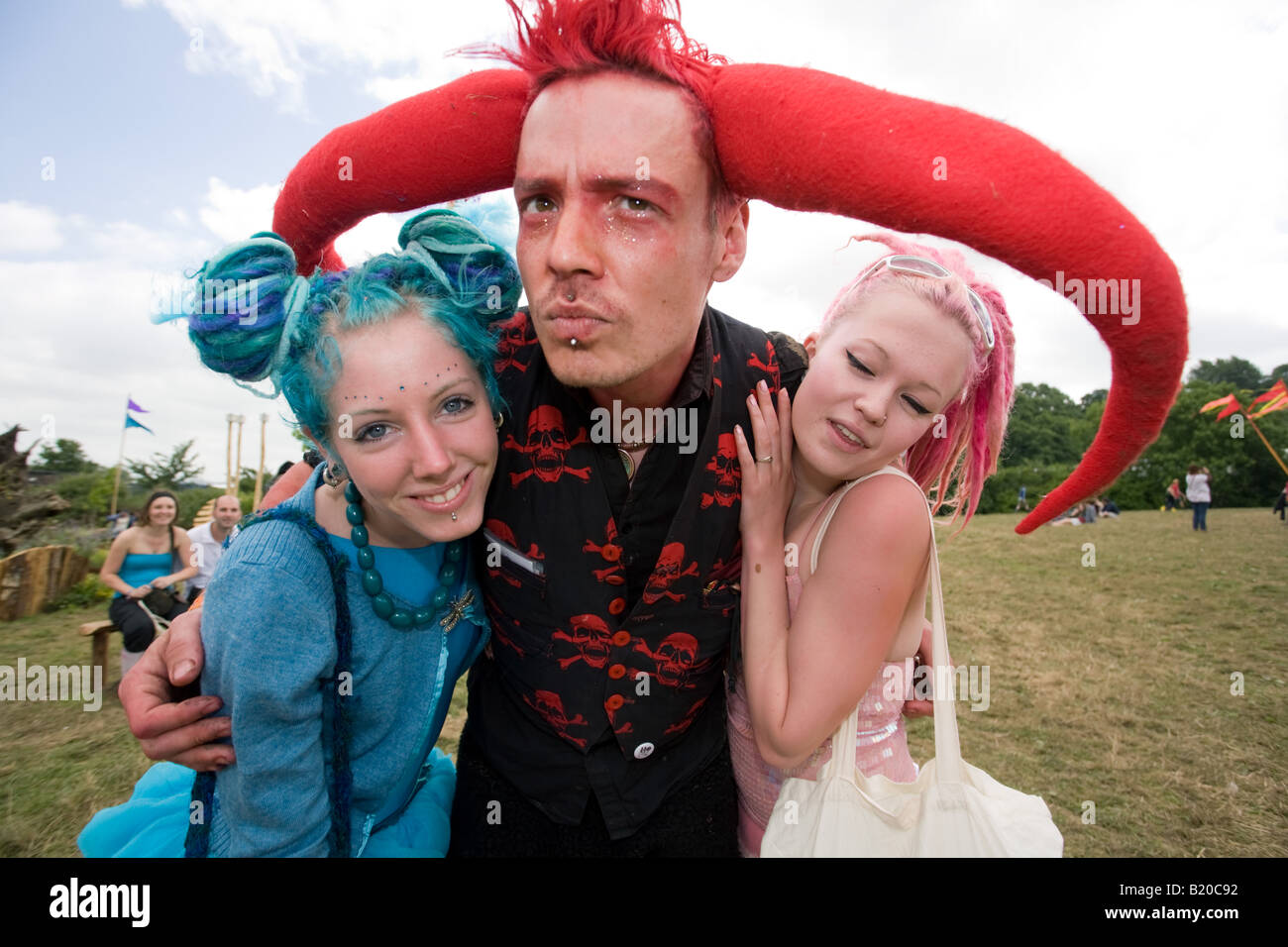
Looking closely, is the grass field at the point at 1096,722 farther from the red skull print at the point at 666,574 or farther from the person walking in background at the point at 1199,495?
the person walking in background at the point at 1199,495

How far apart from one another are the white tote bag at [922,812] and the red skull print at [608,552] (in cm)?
72

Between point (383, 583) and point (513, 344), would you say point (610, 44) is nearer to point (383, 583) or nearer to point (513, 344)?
point (513, 344)

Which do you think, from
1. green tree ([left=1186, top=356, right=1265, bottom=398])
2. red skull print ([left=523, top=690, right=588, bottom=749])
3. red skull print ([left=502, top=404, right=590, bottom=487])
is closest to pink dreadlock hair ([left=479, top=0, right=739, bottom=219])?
red skull print ([left=502, top=404, right=590, bottom=487])

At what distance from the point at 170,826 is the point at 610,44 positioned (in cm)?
244

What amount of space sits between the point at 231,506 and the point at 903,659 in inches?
308

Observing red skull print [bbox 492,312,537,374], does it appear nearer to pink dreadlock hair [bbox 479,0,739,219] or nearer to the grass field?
pink dreadlock hair [bbox 479,0,739,219]

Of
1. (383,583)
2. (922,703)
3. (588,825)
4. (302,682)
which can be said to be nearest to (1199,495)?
(922,703)

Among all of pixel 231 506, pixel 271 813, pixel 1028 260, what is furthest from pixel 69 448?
pixel 1028 260

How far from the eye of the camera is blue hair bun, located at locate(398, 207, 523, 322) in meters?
1.77

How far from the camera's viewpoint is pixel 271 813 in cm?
158

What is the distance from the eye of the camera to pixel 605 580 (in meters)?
1.80

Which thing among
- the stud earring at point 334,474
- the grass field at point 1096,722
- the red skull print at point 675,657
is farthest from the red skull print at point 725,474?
the grass field at point 1096,722

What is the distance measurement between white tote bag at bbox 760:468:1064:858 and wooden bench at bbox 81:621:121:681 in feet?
24.3
